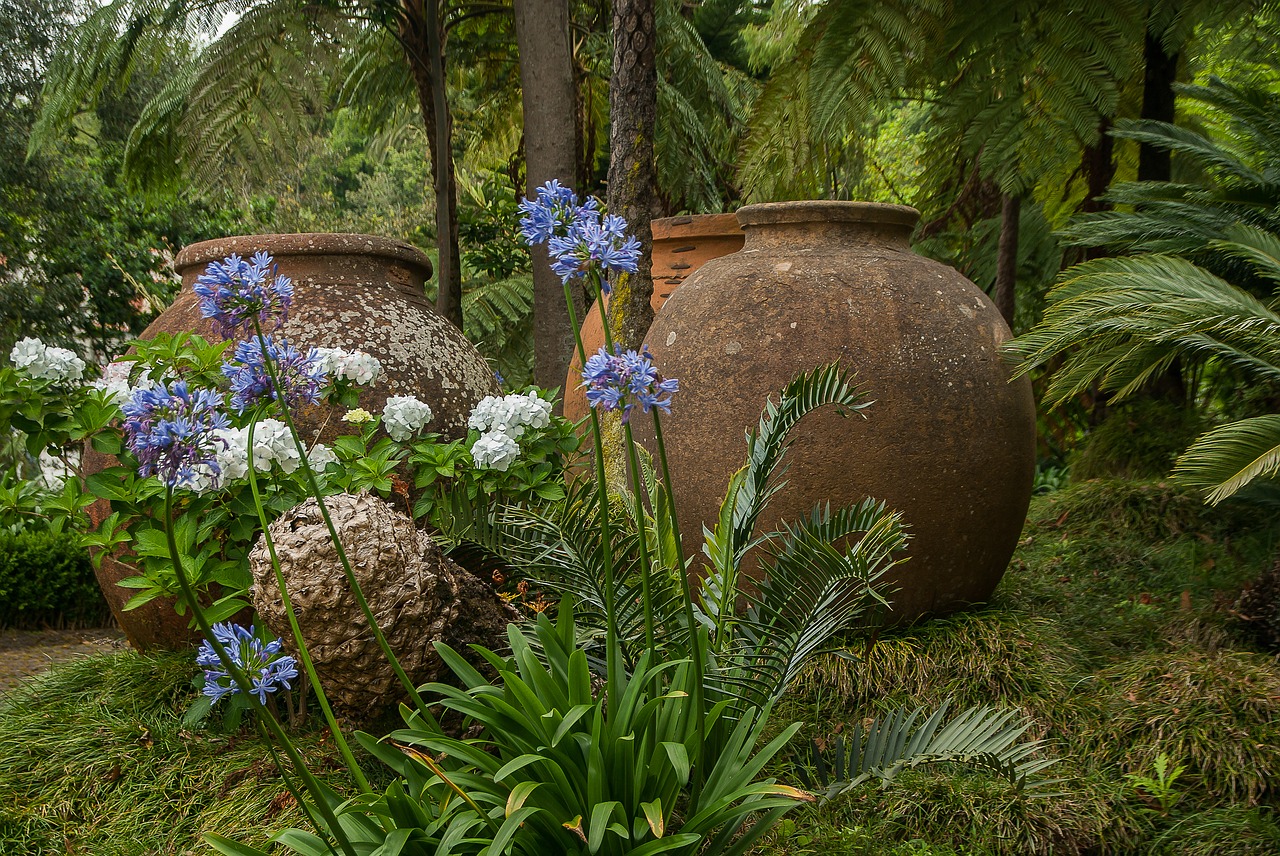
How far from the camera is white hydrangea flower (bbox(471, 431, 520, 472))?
3.32 meters

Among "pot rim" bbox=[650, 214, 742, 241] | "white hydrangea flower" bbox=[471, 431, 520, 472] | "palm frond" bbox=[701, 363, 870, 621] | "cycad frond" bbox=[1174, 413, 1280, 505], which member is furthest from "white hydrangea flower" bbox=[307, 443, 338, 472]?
"cycad frond" bbox=[1174, 413, 1280, 505]

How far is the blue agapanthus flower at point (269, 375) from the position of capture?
193cm

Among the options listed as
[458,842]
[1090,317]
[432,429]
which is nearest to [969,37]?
[1090,317]

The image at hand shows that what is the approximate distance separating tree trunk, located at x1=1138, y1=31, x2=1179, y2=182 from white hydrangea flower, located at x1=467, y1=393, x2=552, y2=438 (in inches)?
161

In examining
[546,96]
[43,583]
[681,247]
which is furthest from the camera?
[43,583]

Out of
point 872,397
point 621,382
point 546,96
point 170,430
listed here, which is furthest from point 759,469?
point 546,96

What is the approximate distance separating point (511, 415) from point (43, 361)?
1.47m

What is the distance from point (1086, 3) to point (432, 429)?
3.75m

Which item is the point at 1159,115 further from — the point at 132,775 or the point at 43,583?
the point at 43,583

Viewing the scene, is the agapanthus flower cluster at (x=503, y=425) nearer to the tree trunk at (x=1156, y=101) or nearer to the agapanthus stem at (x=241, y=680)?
the agapanthus stem at (x=241, y=680)

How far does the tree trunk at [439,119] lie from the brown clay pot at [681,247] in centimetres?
122

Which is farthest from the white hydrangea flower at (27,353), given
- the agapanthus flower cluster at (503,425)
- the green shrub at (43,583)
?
the green shrub at (43,583)

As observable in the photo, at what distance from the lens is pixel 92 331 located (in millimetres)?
9102

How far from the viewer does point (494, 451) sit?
131 inches
